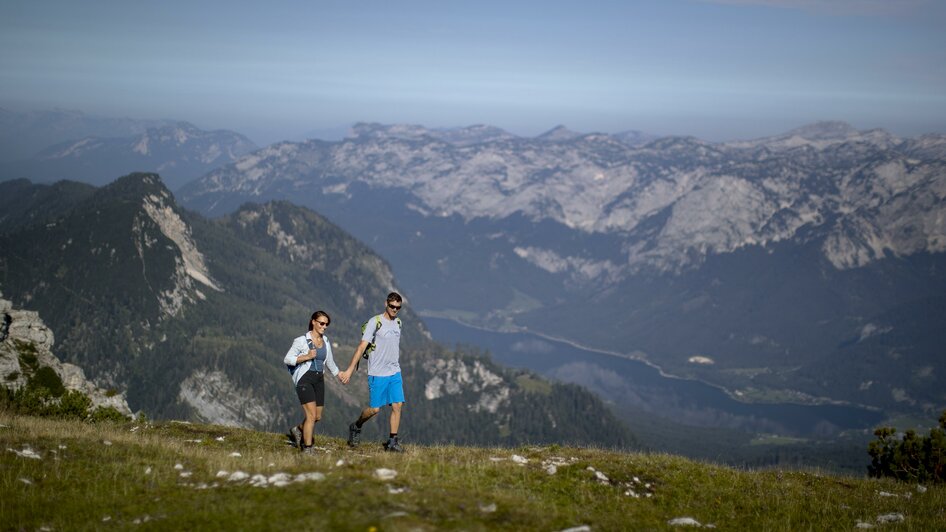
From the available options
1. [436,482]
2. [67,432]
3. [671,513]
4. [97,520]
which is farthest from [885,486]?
[67,432]

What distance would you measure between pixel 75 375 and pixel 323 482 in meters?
52.3

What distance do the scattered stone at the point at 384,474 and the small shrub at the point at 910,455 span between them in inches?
1094

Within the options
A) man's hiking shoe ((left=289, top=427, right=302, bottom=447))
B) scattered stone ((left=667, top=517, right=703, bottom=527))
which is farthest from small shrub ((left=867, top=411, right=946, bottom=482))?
man's hiking shoe ((left=289, top=427, right=302, bottom=447))

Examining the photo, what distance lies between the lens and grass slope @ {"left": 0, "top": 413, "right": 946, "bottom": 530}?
19.8 metres

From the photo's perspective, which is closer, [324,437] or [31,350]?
[324,437]

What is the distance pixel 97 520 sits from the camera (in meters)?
19.7

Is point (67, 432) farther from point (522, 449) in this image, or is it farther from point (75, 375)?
point (75, 375)

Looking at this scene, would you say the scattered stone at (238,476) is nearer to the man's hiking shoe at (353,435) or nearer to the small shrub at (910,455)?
the man's hiking shoe at (353,435)

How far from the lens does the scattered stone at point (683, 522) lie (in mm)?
22444

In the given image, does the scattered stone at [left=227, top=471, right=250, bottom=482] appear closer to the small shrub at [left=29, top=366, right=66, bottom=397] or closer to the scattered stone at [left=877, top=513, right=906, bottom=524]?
the scattered stone at [left=877, top=513, right=906, bottom=524]

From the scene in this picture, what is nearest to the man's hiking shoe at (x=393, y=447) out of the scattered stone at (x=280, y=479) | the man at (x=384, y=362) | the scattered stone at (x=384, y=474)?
the man at (x=384, y=362)

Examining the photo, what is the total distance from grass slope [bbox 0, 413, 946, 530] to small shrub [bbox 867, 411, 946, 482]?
863 centimetres

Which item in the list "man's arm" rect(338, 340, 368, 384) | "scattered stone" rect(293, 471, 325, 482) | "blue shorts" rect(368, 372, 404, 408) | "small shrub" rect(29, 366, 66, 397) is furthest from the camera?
"small shrub" rect(29, 366, 66, 397)

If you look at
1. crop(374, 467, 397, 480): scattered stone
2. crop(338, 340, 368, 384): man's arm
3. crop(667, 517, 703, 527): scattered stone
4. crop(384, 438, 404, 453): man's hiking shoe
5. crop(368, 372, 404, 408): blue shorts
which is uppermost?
crop(338, 340, 368, 384): man's arm
